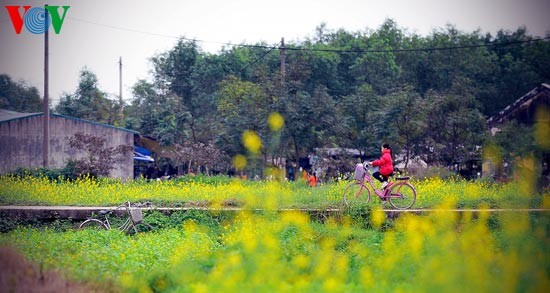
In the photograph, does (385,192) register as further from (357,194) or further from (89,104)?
(89,104)

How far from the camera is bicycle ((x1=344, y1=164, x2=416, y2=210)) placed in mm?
15594

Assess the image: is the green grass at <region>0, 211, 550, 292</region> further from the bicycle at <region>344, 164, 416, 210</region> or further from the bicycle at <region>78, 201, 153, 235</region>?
the bicycle at <region>344, 164, 416, 210</region>

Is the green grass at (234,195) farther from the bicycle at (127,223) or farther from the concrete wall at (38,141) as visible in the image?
the concrete wall at (38,141)

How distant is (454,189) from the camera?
18062mm

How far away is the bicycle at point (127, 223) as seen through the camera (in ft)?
46.2

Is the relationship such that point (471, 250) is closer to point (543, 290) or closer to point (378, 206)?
point (543, 290)

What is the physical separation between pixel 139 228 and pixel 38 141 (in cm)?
1713

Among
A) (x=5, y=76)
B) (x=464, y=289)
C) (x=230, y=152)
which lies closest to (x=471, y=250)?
(x=464, y=289)

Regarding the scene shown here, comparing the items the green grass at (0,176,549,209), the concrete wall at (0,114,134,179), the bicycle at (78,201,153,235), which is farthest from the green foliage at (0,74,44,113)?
the bicycle at (78,201,153,235)

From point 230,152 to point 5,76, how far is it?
30432mm

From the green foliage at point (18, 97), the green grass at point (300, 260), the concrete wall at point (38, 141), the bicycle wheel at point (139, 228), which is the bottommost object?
the bicycle wheel at point (139, 228)

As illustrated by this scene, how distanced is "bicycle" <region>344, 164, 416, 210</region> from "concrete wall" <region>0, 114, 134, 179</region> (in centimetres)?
1427

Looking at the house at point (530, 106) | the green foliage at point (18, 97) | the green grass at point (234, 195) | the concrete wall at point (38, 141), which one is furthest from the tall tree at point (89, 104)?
the house at point (530, 106)

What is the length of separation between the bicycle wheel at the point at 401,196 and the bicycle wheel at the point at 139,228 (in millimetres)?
5722
